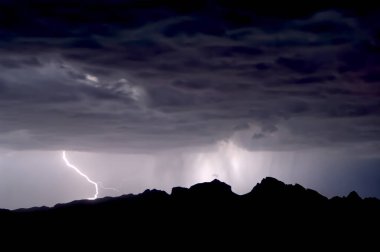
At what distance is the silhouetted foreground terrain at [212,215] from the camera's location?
110062 millimetres

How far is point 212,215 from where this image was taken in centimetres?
11831

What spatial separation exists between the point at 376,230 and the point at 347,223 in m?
6.99

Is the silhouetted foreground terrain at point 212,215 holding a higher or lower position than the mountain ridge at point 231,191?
lower

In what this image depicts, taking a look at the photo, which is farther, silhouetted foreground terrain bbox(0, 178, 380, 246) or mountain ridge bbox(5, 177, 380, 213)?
mountain ridge bbox(5, 177, 380, 213)

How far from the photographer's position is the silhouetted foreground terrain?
110 metres

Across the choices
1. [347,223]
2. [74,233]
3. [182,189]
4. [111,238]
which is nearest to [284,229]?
[347,223]

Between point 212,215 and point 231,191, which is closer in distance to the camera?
point 212,215

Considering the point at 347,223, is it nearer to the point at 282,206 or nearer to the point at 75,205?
the point at 282,206

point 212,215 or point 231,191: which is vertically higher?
point 231,191

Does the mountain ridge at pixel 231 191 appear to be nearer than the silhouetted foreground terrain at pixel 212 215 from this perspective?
No

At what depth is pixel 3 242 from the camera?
100 meters

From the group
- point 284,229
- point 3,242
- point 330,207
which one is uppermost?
point 330,207

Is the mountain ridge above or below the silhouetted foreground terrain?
above

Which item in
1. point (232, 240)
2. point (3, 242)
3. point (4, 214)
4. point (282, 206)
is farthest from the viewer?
point (282, 206)
